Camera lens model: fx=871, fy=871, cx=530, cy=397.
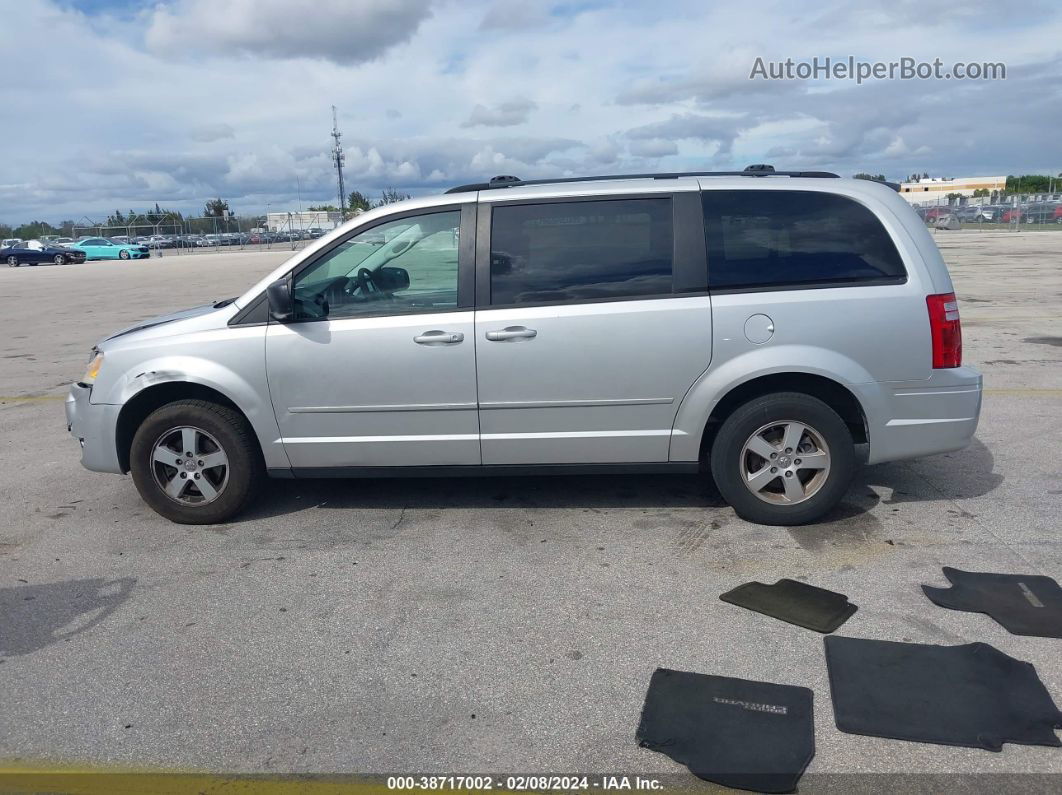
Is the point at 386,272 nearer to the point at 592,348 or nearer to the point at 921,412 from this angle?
the point at 592,348

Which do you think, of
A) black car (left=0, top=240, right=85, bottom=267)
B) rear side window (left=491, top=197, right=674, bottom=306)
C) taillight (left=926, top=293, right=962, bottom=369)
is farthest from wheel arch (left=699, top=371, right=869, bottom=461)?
black car (left=0, top=240, right=85, bottom=267)

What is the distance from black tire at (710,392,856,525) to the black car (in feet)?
172

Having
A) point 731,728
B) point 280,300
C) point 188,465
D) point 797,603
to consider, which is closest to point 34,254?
point 188,465

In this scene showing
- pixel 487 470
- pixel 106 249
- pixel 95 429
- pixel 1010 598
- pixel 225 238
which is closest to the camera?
pixel 1010 598

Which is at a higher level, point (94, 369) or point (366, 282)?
point (366, 282)

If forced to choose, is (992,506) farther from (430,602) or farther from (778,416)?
(430,602)

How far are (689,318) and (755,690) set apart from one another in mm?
2117

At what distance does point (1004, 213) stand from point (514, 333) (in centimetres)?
5554

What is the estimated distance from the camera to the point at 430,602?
4.14 metres

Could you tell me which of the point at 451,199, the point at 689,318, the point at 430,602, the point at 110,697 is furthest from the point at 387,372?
the point at 110,697

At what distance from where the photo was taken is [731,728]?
3.07 m

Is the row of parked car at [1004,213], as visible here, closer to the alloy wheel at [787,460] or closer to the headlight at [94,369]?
the alloy wheel at [787,460]

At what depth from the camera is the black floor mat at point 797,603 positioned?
3.83 meters

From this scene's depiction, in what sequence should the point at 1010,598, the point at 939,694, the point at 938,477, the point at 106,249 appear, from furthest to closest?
the point at 106,249, the point at 938,477, the point at 1010,598, the point at 939,694
